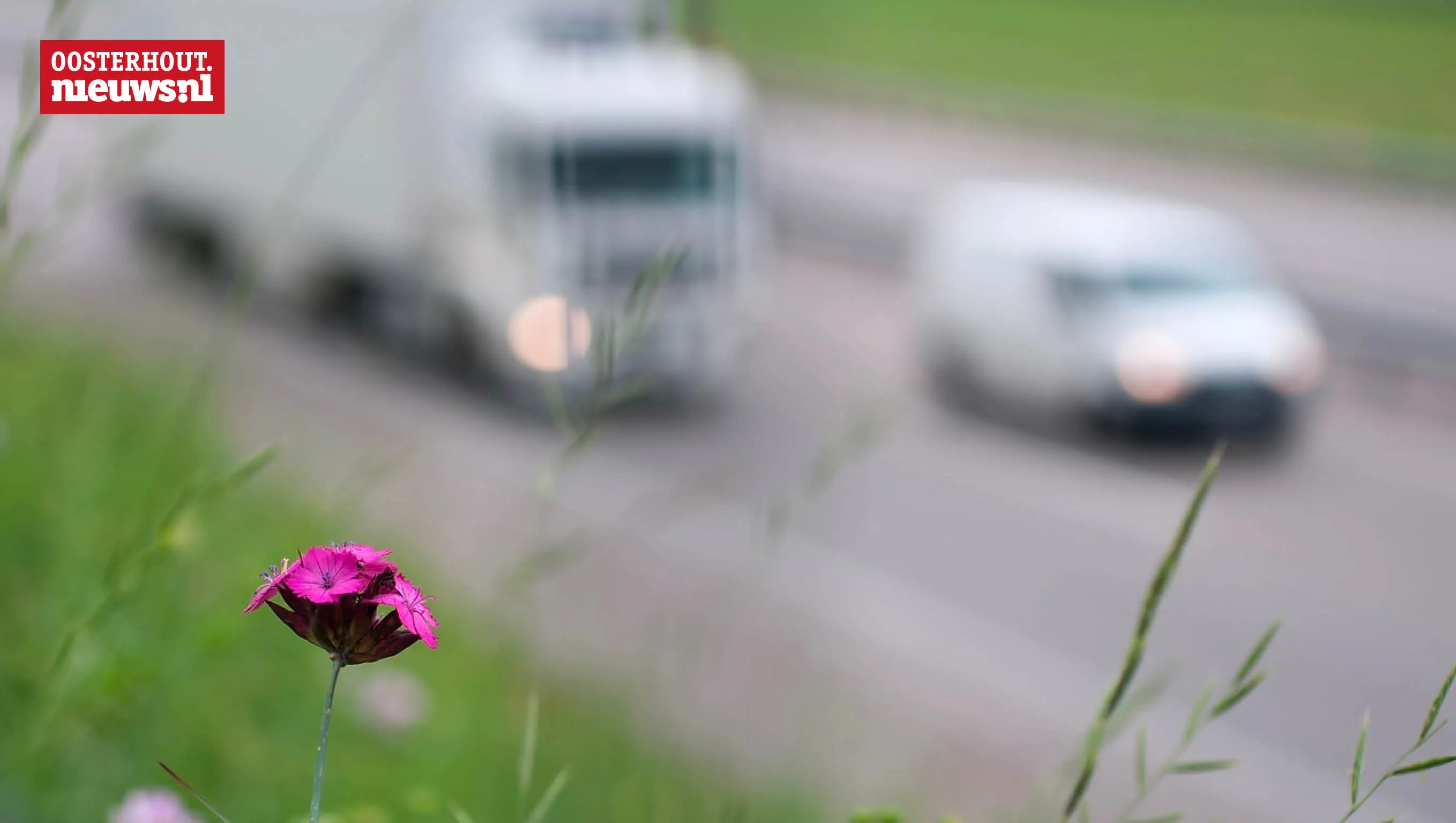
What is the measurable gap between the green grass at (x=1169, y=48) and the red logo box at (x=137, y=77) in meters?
23.1

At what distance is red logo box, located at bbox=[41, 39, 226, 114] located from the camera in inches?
65.2

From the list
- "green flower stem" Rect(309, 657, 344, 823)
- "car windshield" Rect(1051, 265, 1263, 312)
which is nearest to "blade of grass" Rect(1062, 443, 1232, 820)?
"green flower stem" Rect(309, 657, 344, 823)

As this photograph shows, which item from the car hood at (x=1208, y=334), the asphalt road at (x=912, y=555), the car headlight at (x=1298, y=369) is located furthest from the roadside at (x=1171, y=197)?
the car hood at (x=1208, y=334)

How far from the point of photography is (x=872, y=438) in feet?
5.22

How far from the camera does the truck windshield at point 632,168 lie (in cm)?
1027

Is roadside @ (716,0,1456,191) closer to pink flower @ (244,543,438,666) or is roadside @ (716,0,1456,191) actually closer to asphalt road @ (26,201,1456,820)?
asphalt road @ (26,201,1456,820)

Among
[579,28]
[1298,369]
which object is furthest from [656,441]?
[1298,369]

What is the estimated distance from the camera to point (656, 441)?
10.3m

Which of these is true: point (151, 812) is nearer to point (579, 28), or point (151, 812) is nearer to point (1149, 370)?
point (1149, 370)

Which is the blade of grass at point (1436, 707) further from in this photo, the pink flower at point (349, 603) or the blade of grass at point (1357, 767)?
the pink flower at point (349, 603)

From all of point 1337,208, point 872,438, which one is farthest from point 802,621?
point 1337,208

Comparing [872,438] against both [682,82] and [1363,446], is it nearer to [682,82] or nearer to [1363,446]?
[682,82]

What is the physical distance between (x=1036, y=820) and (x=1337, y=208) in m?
19.8

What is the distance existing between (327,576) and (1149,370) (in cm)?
974
